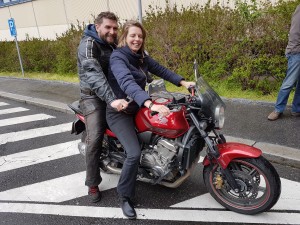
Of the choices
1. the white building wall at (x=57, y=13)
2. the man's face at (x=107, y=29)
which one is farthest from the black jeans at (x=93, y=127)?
the white building wall at (x=57, y=13)

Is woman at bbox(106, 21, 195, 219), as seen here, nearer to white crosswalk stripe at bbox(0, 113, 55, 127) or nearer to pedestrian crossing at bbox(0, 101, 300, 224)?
→ pedestrian crossing at bbox(0, 101, 300, 224)

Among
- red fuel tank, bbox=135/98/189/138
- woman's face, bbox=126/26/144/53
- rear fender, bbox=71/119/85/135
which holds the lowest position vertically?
rear fender, bbox=71/119/85/135

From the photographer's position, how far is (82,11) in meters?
16.8

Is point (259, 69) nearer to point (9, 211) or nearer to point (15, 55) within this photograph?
point (9, 211)

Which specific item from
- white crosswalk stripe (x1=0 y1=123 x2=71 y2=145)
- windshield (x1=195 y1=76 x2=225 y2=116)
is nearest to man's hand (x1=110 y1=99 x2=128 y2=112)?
windshield (x1=195 y1=76 x2=225 y2=116)

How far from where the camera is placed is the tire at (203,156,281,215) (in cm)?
282

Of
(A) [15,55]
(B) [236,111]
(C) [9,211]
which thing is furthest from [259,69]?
(A) [15,55]

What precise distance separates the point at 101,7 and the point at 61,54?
19.3 feet

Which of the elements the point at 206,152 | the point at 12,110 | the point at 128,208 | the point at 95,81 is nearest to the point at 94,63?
the point at 95,81

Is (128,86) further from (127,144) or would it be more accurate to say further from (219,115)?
(219,115)

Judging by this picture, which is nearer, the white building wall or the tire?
the tire

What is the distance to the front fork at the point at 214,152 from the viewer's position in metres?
2.83

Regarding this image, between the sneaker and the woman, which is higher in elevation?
the woman

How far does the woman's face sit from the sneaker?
5.66 feet
